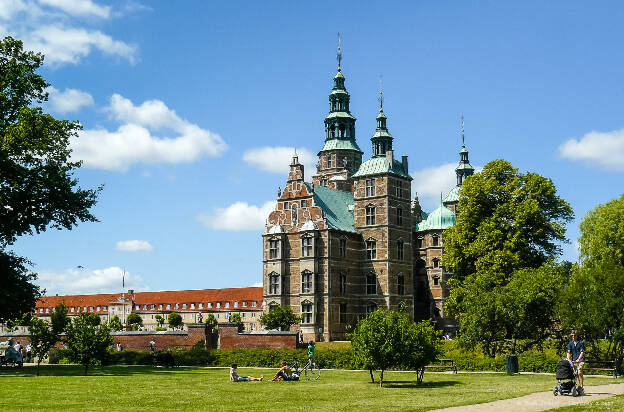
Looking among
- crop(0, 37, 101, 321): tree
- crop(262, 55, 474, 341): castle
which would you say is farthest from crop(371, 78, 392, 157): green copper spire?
crop(0, 37, 101, 321): tree

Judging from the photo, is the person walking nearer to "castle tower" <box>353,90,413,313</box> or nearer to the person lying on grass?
the person lying on grass

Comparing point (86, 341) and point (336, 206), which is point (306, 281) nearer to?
point (336, 206)

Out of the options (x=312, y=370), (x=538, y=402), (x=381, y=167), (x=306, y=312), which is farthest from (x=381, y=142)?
(x=538, y=402)

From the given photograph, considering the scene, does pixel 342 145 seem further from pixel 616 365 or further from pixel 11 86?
pixel 616 365

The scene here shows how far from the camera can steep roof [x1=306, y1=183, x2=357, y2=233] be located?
65250 millimetres

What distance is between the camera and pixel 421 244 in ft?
243

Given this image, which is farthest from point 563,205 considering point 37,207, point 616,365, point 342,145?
point 37,207

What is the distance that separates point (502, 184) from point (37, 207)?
112 feet

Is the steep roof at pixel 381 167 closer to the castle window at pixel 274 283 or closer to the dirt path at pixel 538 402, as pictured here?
the castle window at pixel 274 283

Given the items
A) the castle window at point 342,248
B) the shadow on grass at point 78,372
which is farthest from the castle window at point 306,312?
the shadow on grass at point 78,372

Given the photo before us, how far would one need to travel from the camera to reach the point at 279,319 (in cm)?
5988

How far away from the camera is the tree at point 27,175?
35.8 m

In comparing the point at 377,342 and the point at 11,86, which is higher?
the point at 11,86

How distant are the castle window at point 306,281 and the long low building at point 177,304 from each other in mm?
39077
